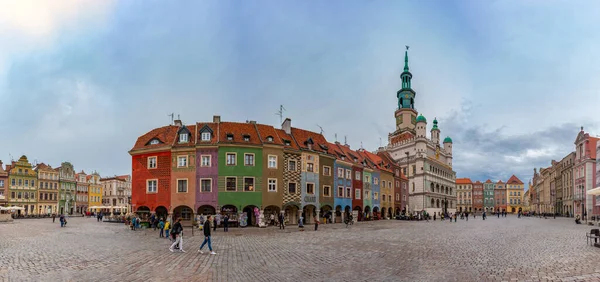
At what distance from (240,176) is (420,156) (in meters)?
64.4

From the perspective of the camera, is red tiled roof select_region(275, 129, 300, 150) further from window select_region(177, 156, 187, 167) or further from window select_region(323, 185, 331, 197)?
window select_region(177, 156, 187, 167)

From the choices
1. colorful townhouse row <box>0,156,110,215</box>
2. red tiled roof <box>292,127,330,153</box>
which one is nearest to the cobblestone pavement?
red tiled roof <box>292,127,330,153</box>

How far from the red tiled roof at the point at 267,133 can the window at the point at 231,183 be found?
17.7 ft

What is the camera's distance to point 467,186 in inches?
6949

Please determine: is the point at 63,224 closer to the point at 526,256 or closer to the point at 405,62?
the point at 526,256

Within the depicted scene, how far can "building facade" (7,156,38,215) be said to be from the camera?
84.4 meters

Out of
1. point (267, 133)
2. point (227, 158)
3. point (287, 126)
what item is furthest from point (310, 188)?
A: point (227, 158)

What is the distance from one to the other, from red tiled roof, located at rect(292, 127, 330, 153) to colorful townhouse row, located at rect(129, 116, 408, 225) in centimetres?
26

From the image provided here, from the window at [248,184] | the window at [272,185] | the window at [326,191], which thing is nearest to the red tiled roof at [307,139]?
the window at [326,191]

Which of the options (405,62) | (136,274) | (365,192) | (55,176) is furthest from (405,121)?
(136,274)

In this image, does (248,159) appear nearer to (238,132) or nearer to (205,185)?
(238,132)

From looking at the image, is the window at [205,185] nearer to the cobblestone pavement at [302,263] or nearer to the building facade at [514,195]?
the cobblestone pavement at [302,263]

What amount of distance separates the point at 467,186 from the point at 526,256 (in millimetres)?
171356

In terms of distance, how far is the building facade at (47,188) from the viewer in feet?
302
